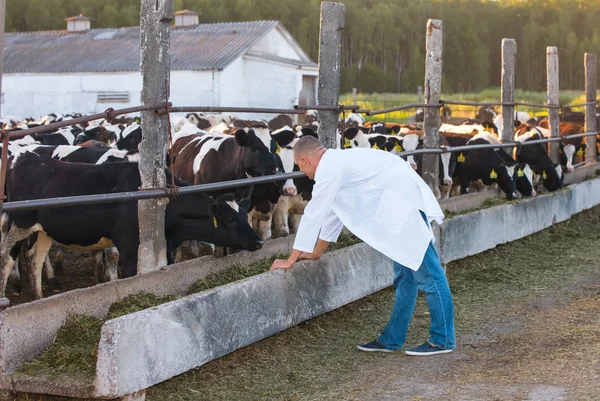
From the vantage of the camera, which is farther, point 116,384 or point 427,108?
point 427,108

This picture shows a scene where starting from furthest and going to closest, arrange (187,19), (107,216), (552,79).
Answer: (187,19), (552,79), (107,216)

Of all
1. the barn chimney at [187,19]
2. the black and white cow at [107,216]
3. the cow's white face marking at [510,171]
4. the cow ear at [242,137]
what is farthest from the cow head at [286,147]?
the barn chimney at [187,19]

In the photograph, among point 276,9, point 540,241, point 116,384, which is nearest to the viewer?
point 116,384

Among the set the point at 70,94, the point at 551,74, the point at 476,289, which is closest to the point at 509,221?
the point at 476,289

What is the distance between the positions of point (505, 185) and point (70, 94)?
33.0 metres

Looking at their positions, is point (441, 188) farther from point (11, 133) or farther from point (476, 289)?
point (11, 133)

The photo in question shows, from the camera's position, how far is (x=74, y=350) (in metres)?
4.84

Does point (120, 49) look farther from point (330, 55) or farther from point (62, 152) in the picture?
point (330, 55)

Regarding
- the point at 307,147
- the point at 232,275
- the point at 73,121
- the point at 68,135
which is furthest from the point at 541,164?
the point at 73,121

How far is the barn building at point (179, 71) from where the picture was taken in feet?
124

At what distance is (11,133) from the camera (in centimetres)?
483

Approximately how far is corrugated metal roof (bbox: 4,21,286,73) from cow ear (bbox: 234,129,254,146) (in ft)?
91.2

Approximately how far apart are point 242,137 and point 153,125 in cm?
356

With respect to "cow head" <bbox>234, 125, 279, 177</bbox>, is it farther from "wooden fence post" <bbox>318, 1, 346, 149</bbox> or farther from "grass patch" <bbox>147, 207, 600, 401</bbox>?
"grass patch" <bbox>147, 207, 600, 401</bbox>
